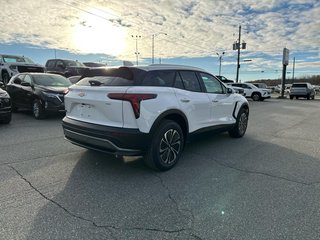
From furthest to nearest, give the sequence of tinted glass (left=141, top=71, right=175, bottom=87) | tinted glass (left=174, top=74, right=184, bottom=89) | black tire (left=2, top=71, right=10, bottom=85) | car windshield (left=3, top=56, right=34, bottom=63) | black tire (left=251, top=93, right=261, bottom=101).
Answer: black tire (left=251, top=93, right=261, bottom=101)
car windshield (left=3, top=56, right=34, bottom=63)
black tire (left=2, top=71, right=10, bottom=85)
tinted glass (left=174, top=74, right=184, bottom=89)
tinted glass (left=141, top=71, right=175, bottom=87)

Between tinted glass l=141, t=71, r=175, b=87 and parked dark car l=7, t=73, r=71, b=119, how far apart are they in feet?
15.2

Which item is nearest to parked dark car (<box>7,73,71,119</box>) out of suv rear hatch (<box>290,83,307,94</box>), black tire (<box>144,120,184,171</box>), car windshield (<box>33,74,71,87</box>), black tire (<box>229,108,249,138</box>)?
car windshield (<box>33,74,71,87</box>)

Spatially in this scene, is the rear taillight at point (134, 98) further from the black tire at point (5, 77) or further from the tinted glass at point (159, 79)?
the black tire at point (5, 77)

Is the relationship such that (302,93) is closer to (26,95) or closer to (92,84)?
(26,95)

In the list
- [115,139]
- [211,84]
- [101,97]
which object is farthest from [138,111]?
[211,84]

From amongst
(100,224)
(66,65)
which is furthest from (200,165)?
(66,65)

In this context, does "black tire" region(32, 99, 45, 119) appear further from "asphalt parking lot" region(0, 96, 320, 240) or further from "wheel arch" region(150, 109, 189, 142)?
"wheel arch" region(150, 109, 189, 142)

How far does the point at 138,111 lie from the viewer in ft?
12.9

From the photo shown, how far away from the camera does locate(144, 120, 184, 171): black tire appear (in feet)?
14.0

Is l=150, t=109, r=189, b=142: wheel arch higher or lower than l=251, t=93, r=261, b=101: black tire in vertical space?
higher

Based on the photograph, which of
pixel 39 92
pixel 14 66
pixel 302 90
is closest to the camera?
pixel 39 92

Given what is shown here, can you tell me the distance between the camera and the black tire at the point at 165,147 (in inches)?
168

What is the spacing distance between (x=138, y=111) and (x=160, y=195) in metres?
1.22

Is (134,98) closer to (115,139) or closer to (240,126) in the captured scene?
(115,139)
